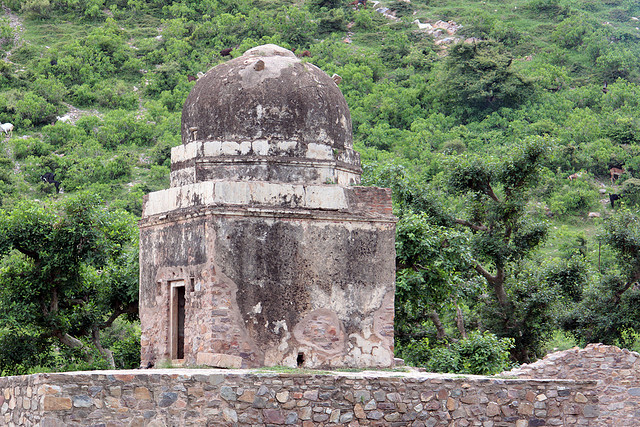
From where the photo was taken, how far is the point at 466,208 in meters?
18.8

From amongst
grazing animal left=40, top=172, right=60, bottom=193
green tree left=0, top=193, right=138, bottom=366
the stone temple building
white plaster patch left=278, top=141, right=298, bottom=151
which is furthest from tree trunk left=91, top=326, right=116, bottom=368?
grazing animal left=40, top=172, right=60, bottom=193

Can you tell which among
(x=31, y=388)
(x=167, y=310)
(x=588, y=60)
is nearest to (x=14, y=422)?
(x=31, y=388)

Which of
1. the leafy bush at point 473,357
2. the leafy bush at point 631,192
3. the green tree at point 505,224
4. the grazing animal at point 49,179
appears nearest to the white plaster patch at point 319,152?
the leafy bush at point 473,357

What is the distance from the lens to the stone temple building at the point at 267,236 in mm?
9953

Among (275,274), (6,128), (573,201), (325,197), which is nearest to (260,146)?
(325,197)

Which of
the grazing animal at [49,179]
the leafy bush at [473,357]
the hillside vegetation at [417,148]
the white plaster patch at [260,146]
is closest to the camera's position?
the white plaster patch at [260,146]

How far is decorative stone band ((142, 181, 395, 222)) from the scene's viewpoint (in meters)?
10.1

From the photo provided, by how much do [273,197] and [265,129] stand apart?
3.03ft

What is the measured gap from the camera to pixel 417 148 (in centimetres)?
3294

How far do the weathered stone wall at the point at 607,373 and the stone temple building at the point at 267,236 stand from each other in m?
3.51

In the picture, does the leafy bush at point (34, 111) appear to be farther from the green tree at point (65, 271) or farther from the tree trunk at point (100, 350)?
the tree trunk at point (100, 350)

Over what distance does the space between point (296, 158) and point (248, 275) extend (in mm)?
1577

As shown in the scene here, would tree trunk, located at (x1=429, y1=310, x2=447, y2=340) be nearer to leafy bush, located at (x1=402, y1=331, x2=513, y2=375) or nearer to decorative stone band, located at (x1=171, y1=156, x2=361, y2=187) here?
leafy bush, located at (x1=402, y1=331, x2=513, y2=375)

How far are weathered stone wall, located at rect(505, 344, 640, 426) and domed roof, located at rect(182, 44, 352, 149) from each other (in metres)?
4.56
